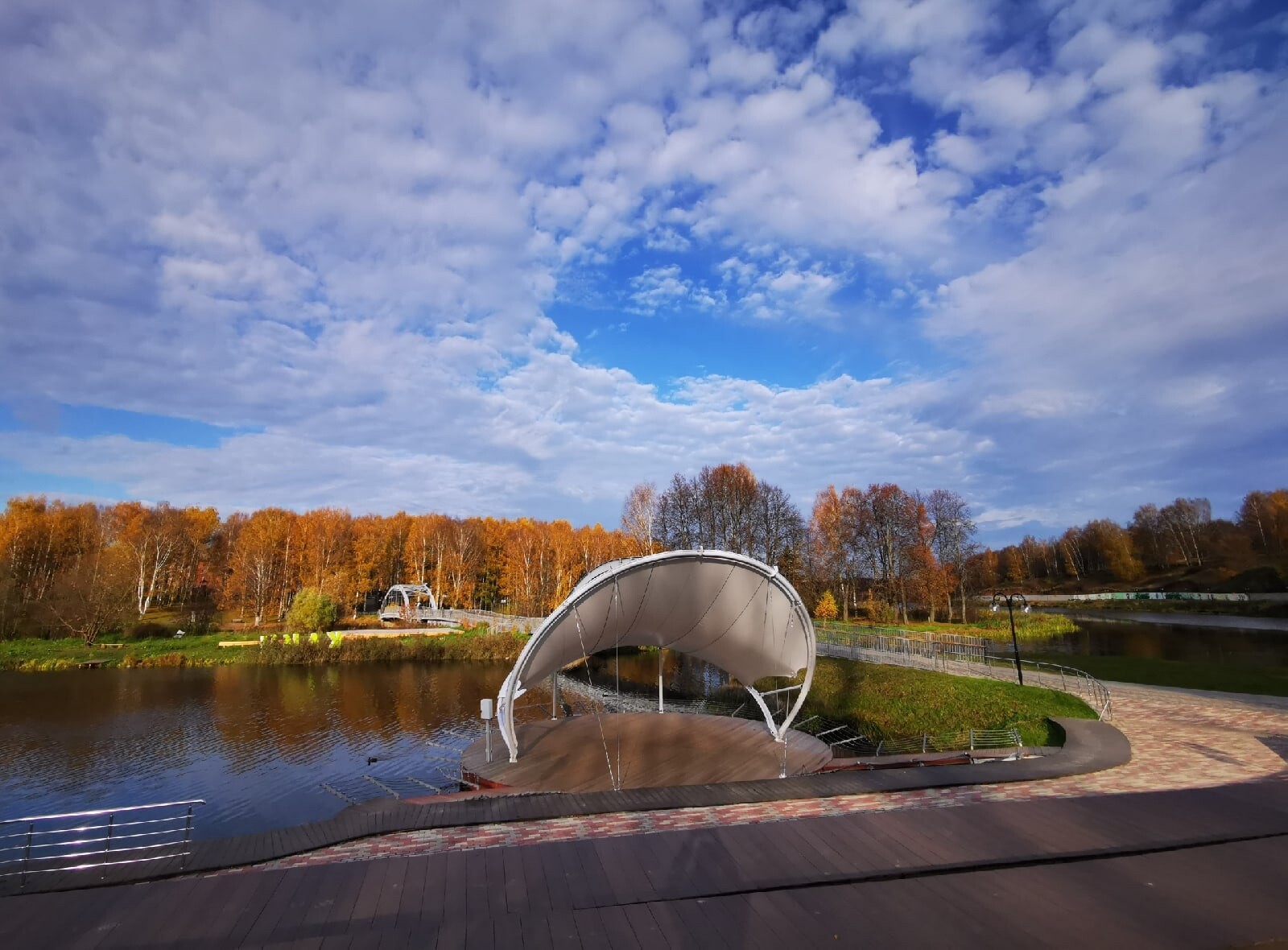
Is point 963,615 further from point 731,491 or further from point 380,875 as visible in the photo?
point 380,875

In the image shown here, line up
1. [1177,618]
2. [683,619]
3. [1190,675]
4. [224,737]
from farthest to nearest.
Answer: [1177,618], [1190,675], [224,737], [683,619]

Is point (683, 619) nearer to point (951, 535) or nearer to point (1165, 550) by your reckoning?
point (951, 535)

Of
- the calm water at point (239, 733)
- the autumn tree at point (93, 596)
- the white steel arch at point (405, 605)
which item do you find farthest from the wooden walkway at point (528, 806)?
the white steel arch at point (405, 605)

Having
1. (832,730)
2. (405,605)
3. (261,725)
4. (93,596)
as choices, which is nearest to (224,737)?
(261,725)

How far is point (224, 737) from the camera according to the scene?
2138 cm

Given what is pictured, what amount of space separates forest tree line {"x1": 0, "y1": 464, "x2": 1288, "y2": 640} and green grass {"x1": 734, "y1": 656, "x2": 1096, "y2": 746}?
1639 cm

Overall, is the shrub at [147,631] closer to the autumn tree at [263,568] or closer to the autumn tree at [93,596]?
the autumn tree at [93,596]

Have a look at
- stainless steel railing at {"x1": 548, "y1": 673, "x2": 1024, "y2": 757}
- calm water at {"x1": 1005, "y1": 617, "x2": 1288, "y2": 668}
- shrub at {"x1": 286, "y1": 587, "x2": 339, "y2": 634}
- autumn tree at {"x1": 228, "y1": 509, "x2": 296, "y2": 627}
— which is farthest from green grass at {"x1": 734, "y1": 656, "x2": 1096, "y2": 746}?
autumn tree at {"x1": 228, "y1": 509, "x2": 296, "y2": 627}

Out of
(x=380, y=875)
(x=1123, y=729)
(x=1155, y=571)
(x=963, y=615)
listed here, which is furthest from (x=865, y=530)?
(x=1155, y=571)

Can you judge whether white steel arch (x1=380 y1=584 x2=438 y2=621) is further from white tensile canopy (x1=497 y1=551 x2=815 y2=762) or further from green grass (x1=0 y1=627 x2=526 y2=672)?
white tensile canopy (x1=497 y1=551 x2=815 y2=762)

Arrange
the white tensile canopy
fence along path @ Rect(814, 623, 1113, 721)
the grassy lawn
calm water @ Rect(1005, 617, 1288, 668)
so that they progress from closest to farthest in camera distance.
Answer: the white tensile canopy
fence along path @ Rect(814, 623, 1113, 721)
calm water @ Rect(1005, 617, 1288, 668)
the grassy lawn

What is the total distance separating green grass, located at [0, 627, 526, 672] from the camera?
36.7 m

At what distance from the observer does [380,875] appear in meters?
5.31

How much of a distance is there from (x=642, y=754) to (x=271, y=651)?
33390mm
